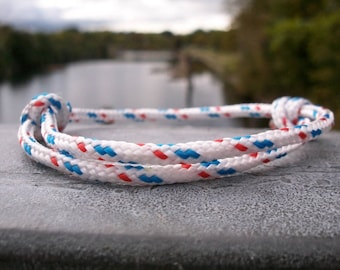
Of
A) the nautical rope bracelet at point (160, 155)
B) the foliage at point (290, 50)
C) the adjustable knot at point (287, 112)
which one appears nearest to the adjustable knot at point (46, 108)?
the nautical rope bracelet at point (160, 155)

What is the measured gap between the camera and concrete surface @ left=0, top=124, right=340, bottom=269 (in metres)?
0.34

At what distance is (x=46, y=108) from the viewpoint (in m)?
0.64

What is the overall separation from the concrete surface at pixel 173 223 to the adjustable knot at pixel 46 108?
144 millimetres

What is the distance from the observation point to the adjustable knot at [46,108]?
0.63m

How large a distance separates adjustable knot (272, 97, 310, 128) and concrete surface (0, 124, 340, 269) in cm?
17

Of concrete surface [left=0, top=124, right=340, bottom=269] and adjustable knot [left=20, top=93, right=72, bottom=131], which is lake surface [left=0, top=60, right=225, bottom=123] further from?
concrete surface [left=0, top=124, right=340, bottom=269]

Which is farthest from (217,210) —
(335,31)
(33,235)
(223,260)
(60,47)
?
(60,47)

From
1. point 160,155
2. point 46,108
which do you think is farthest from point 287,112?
point 46,108

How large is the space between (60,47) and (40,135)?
2297 cm

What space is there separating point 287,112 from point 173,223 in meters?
0.38

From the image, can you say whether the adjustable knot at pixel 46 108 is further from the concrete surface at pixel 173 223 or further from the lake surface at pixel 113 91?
the lake surface at pixel 113 91

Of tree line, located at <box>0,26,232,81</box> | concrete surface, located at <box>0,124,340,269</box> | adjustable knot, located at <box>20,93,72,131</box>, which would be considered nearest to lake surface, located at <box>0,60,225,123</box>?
tree line, located at <box>0,26,232,81</box>

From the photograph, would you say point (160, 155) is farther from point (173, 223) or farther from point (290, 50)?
point (290, 50)

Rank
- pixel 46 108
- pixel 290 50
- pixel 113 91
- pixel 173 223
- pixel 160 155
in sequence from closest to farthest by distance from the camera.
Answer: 1. pixel 173 223
2. pixel 160 155
3. pixel 46 108
4. pixel 290 50
5. pixel 113 91
